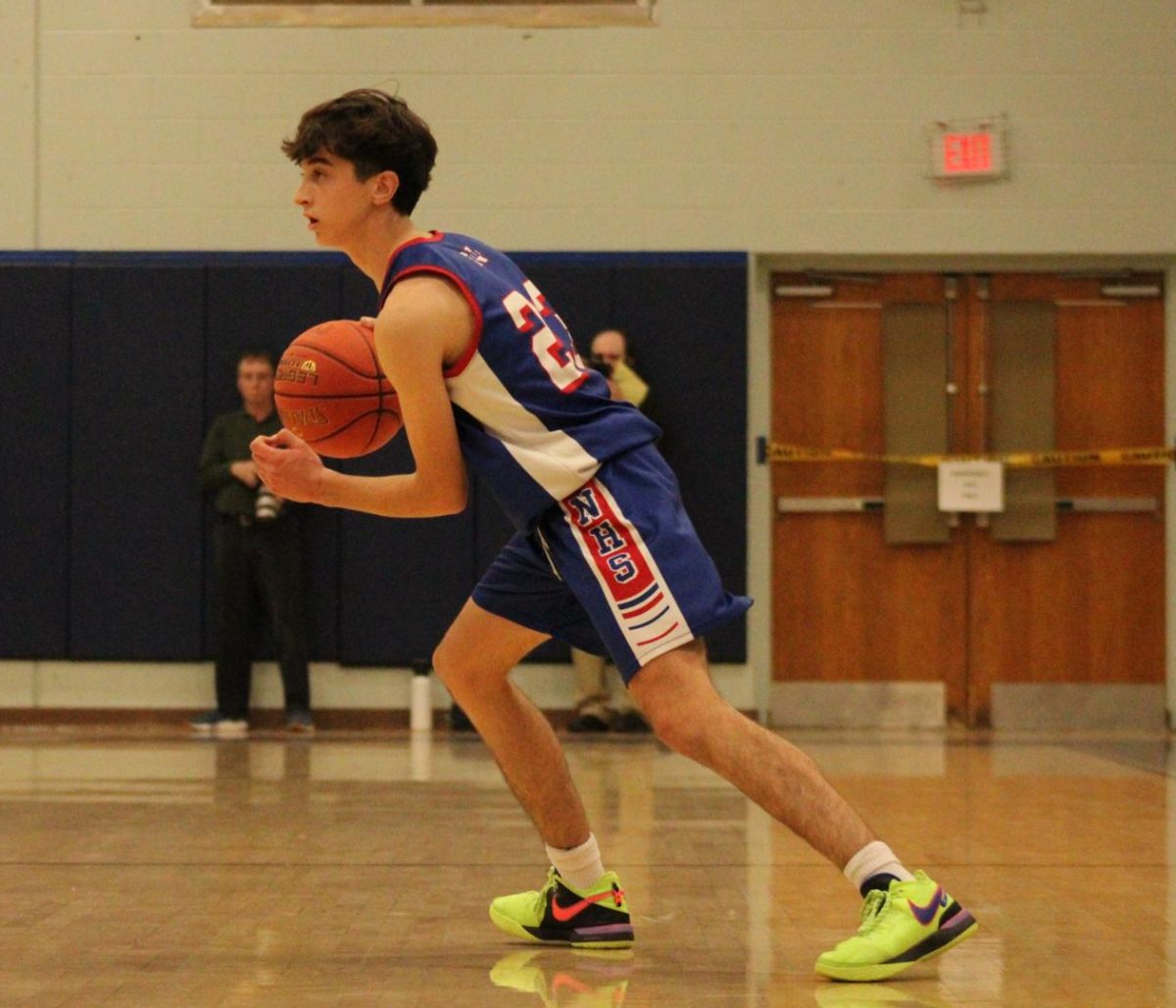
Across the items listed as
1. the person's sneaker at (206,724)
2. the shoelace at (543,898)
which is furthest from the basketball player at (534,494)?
the person's sneaker at (206,724)

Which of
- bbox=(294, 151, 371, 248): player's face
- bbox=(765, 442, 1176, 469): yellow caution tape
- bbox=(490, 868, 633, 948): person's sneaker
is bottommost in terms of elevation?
bbox=(490, 868, 633, 948): person's sneaker

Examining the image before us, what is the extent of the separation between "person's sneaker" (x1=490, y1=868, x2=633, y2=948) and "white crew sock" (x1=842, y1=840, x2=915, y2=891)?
1.81 ft

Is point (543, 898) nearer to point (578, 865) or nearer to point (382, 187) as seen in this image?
point (578, 865)

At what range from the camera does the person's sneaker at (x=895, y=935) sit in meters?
3.06

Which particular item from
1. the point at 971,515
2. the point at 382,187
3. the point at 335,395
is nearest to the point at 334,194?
the point at 382,187

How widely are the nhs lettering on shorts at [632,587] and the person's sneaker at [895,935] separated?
0.58m

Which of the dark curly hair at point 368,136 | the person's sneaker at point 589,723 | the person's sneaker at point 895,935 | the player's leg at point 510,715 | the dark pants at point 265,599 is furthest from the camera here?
the dark pants at point 265,599

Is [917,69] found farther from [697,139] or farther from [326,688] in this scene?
[326,688]

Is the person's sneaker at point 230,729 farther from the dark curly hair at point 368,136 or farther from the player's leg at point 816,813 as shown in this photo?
the player's leg at point 816,813

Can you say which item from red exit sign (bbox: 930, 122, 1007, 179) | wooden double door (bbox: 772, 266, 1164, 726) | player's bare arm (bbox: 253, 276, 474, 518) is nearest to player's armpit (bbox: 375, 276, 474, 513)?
player's bare arm (bbox: 253, 276, 474, 518)

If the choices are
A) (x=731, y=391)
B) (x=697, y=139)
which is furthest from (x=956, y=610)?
(x=697, y=139)

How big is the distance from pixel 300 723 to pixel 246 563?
2.74ft

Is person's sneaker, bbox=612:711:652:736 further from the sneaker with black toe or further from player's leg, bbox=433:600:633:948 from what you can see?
player's leg, bbox=433:600:633:948

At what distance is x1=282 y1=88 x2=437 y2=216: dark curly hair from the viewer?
3.30m
